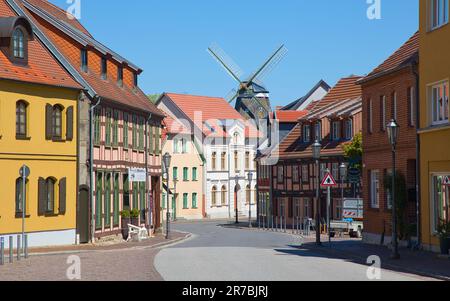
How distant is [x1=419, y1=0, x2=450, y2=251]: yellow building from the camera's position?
28625mm

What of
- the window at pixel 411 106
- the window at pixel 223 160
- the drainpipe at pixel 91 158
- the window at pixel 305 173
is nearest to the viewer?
the window at pixel 411 106

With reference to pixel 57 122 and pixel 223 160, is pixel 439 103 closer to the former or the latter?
pixel 57 122

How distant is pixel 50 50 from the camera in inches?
1490

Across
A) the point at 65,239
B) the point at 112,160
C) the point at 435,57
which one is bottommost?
the point at 65,239

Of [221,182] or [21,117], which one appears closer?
[21,117]

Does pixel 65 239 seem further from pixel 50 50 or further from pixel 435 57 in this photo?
pixel 435 57

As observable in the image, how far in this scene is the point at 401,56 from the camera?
3512cm

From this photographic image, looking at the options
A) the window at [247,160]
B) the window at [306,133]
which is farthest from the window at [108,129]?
the window at [247,160]

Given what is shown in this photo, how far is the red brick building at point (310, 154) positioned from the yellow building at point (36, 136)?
2635 centimetres

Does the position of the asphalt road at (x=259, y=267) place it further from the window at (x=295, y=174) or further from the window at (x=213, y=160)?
the window at (x=213, y=160)

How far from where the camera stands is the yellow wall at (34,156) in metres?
33.6

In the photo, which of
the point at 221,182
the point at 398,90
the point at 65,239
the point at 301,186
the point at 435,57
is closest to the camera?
the point at 435,57
